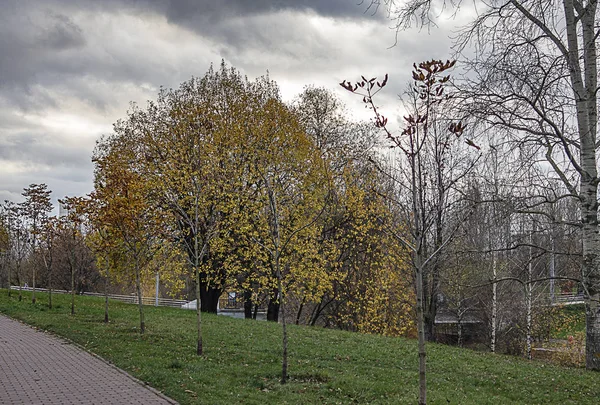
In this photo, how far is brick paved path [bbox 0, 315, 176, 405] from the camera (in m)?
8.68

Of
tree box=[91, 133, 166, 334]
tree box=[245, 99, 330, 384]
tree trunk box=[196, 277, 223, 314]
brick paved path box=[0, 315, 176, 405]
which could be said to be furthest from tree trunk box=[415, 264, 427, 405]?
tree trunk box=[196, 277, 223, 314]

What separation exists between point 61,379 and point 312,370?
189 inches

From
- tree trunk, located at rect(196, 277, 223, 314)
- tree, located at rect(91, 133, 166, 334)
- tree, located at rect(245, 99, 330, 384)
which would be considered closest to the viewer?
tree, located at rect(91, 133, 166, 334)

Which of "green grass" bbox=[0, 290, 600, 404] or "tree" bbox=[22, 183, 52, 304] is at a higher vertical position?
"tree" bbox=[22, 183, 52, 304]

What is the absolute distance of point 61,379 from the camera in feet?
33.5

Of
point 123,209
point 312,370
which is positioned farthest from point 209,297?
point 312,370

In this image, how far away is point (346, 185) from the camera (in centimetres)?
2500

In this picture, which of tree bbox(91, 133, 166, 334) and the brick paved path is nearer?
the brick paved path

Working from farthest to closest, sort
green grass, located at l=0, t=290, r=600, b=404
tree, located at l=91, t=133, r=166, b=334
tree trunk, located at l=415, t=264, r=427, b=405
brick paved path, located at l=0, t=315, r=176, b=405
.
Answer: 1. tree, located at l=91, t=133, r=166, b=334
2. green grass, located at l=0, t=290, r=600, b=404
3. brick paved path, located at l=0, t=315, r=176, b=405
4. tree trunk, located at l=415, t=264, r=427, b=405

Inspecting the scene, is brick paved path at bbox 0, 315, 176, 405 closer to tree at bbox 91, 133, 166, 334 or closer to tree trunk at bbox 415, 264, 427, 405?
tree at bbox 91, 133, 166, 334

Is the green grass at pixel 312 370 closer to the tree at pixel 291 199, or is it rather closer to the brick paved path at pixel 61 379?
the brick paved path at pixel 61 379

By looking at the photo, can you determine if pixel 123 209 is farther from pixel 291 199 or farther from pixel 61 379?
pixel 291 199

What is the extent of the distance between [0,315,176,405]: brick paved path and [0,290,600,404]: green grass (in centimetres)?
40

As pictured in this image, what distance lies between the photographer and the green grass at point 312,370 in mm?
8930
